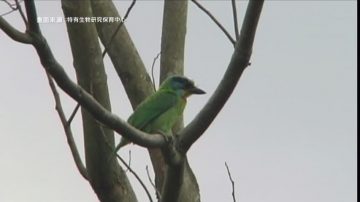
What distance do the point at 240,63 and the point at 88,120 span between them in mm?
1463

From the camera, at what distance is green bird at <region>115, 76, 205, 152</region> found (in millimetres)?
5223

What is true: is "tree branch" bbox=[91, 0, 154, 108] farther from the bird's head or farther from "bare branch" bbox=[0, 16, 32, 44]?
"bare branch" bbox=[0, 16, 32, 44]

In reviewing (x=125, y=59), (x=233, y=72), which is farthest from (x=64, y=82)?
(x=125, y=59)

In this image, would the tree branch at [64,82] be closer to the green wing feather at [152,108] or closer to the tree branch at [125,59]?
the tree branch at [125,59]

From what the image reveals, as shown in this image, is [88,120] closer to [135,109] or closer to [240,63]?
[135,109]

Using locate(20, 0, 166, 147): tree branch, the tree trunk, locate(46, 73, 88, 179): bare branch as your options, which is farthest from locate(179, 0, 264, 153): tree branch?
locate(46, 73, 88, 179): bare branch

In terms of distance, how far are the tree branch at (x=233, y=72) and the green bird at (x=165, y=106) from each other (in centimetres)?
175

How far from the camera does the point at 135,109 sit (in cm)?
528

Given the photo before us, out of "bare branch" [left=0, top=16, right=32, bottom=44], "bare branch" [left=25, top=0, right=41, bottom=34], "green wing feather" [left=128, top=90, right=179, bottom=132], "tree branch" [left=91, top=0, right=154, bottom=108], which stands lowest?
"green wing feather" [left=128, top=90, right=179, bottom=132]

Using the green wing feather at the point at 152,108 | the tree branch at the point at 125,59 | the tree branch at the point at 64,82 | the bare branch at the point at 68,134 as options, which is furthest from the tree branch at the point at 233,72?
the green wing feather at the point at 152,108

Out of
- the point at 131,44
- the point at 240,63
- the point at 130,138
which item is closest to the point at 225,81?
the point at 240,63

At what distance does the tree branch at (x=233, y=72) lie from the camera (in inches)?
124

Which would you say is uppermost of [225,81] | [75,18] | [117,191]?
[75,18]

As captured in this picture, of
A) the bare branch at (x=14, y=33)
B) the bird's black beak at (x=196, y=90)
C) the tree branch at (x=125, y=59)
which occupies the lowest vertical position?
the bird's black beak at (x=196, y=90)
